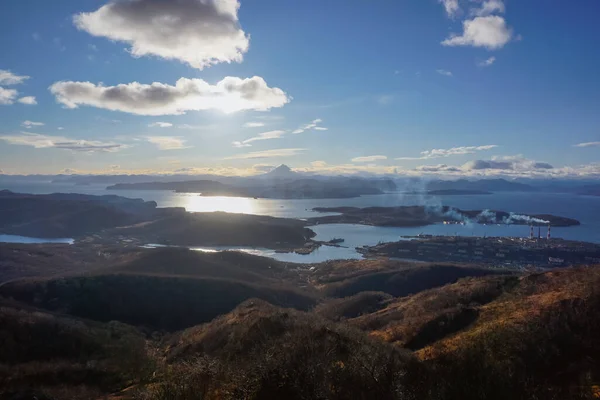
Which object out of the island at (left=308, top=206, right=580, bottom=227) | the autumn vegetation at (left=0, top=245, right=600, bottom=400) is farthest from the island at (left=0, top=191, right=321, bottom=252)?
the autumn vegetation at (left=0, top=245, right=600, bottom=400)

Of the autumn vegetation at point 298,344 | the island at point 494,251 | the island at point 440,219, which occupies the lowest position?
the island at point 494,251

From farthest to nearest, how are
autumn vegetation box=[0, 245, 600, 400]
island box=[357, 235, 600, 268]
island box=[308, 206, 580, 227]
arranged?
island box=[308, 206, 580, 227] → island box=[357, 235, 600, 268] → autumn vegetation box=[0, 245, 600, 400]

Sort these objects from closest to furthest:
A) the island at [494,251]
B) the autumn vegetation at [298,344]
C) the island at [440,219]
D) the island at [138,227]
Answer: the autumn vegetation at [298,344]
the island at [494,251]
the island at [138,227]
the island at [440,219]

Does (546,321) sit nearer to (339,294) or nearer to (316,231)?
(339,294)

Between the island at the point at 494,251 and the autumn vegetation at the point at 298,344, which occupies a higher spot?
the autumn vegetation at the point at 298,344

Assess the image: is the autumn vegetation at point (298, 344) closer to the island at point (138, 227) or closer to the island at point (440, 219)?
the island at point (138, 227)

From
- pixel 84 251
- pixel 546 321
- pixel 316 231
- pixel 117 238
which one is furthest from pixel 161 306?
pixel 316 231

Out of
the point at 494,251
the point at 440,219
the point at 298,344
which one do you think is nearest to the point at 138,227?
the point at 494,251

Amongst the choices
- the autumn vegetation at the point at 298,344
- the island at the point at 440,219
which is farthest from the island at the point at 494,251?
the autumn vegetation at the point at 298,344

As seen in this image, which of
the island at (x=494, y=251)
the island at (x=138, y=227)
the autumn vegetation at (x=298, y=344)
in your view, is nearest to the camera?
the autumn vegetation at (x=298, y=344)

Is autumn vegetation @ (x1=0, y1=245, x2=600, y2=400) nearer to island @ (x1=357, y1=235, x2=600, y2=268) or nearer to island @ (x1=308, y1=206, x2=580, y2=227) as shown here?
island @ (x1=357, y1=235, x2=600, y2=268)

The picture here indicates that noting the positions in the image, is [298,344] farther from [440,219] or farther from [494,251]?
[440,219]
